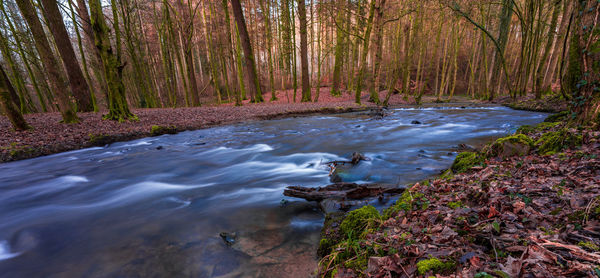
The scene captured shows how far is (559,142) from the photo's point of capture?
2889 mm

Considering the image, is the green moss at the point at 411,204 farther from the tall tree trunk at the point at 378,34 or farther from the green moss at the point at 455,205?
the tall tree trunk at the point at 378,34

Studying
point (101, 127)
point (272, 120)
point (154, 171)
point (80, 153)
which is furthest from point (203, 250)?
point (272, 120)

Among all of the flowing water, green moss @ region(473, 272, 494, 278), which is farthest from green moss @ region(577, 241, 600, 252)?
the flowing water

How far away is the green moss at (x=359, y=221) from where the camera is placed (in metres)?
2.12

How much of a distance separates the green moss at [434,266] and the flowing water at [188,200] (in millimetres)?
1017

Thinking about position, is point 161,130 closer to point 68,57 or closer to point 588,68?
point 68,57

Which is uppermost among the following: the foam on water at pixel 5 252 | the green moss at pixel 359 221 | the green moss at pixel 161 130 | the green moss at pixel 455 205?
the green moss at pixel 161 130

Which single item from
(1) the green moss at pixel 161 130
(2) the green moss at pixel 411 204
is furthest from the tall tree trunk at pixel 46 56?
(2) the green moss at pixel 411 204

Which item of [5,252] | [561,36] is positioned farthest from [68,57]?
[561,36]

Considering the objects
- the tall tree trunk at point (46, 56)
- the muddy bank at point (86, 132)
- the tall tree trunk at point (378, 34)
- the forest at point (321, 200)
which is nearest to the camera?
the forest at point (321, 200)

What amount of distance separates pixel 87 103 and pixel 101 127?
7530 millimetres

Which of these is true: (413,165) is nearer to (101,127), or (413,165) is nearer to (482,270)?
(482,270)

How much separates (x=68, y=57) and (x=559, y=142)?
1859cm

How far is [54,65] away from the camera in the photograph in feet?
26.8
